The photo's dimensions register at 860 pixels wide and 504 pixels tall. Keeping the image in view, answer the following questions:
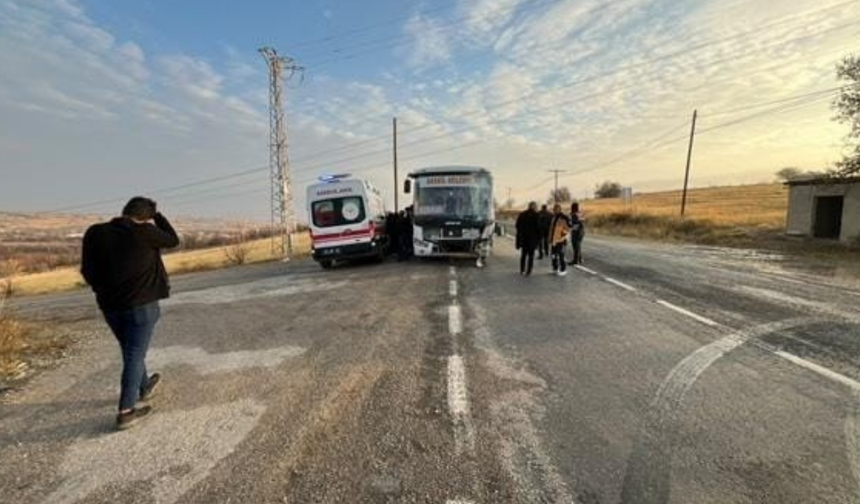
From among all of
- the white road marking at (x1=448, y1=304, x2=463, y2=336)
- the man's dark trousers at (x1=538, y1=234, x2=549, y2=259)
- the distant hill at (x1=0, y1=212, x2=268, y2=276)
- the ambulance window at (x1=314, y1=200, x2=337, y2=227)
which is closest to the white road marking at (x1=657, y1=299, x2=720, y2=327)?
the white road marking at (x1=448, y1=304, x2=463, y2=336)

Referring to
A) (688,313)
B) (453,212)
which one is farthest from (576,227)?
(688,313)

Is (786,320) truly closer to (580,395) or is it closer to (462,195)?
(580,395)

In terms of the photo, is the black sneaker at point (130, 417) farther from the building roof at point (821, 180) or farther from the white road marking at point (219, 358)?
the building roof at point (821, 180)

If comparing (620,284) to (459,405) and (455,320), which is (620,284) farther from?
(459,405)

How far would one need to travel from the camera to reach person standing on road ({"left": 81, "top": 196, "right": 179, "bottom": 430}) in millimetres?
4555

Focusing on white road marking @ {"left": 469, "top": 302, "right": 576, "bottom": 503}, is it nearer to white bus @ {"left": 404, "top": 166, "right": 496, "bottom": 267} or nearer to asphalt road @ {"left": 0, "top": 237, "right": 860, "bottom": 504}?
asphalt road @ {"left": 0, "top": 237, "right": 860, "bottom": 504}

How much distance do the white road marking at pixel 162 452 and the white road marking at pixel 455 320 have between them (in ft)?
10.9

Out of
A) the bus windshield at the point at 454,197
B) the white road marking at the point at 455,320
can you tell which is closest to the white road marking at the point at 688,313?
the white road marking at the point at 455,320

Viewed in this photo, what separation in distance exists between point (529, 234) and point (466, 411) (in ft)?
31.7

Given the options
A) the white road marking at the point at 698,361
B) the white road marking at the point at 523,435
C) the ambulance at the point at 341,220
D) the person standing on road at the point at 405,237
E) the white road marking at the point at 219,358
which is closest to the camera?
the white road marking at the point at 523,435

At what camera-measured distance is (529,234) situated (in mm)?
13836

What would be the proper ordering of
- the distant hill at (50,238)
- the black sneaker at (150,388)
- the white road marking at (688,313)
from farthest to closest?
the distant hill at (50,238) → the white road marking at (688,313) → the black sneaker at (150,388)

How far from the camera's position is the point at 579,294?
10.6 m

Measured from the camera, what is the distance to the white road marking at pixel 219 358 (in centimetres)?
623
